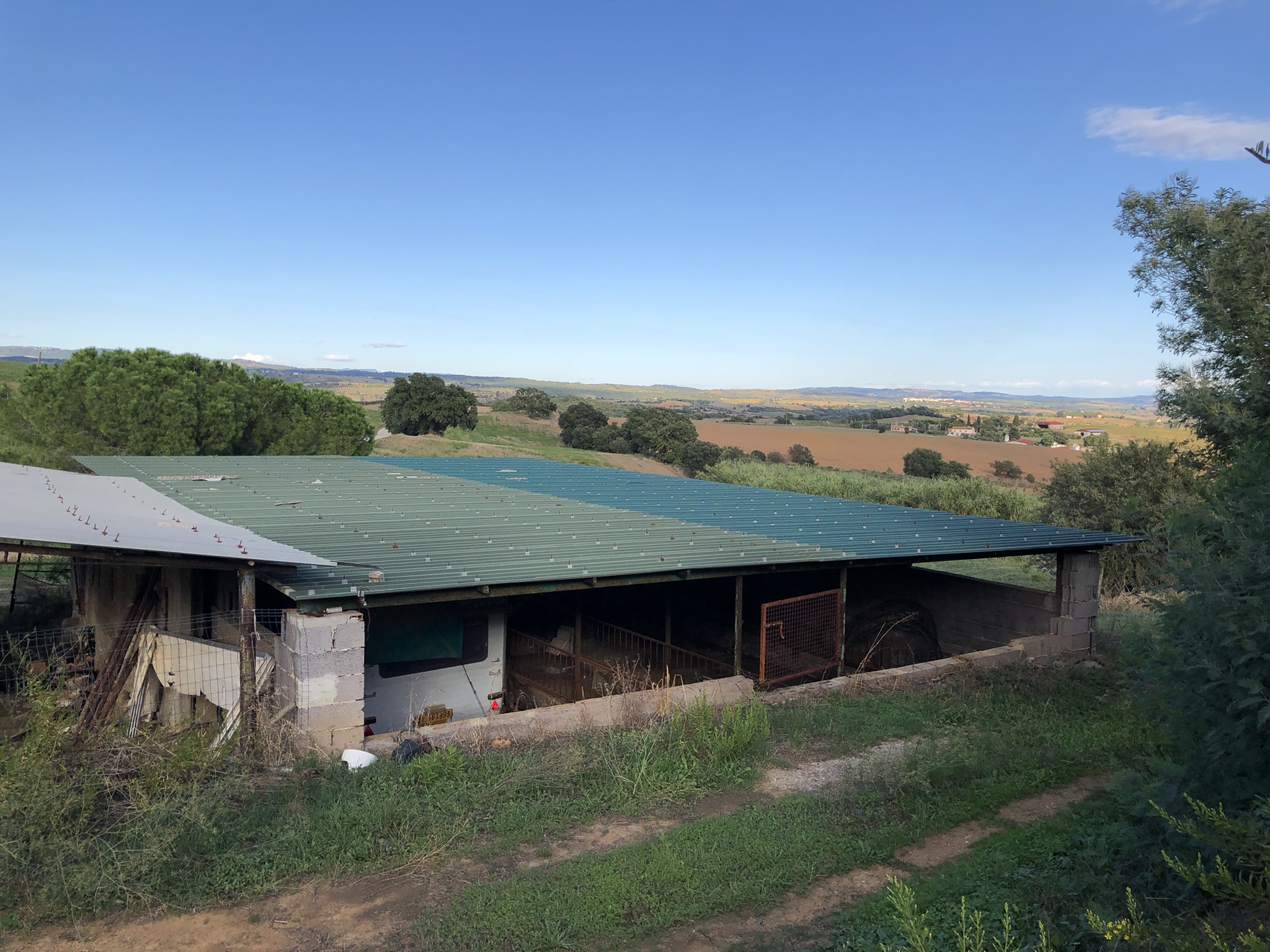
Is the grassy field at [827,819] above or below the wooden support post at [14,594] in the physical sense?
above

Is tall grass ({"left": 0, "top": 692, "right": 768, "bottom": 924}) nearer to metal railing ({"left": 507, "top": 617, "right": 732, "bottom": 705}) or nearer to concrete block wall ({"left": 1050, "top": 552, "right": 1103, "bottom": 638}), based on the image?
metal railing ({"left": 507, "top": 617, "right": 732, "bottom": 705})

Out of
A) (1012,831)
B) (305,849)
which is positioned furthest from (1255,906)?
(305,849)

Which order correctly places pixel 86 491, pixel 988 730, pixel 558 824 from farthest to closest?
pixel 86 491 → pixel 988 730 → pixel 558 824

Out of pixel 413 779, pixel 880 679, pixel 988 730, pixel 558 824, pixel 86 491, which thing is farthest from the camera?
pixel 86 491

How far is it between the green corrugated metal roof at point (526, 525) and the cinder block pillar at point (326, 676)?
279 millimetres

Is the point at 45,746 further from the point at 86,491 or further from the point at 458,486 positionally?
the point at 458,486

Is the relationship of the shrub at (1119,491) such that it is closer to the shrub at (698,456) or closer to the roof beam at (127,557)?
the roof beam at (127,557)

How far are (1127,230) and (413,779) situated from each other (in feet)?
62.1

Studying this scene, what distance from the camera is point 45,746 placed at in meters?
5.28

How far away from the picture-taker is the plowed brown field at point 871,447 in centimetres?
5969

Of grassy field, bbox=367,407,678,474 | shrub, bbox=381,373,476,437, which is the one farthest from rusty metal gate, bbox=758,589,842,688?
shrub, bbox=381,373,476,437

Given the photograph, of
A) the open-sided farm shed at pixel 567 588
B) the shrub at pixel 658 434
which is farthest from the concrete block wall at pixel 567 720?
the shrub at pixel 658 434

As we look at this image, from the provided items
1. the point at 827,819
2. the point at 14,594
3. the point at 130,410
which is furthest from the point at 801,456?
Result: the point at 827,819

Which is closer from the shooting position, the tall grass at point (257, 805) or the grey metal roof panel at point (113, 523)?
the tall grass at point (257, 805)
